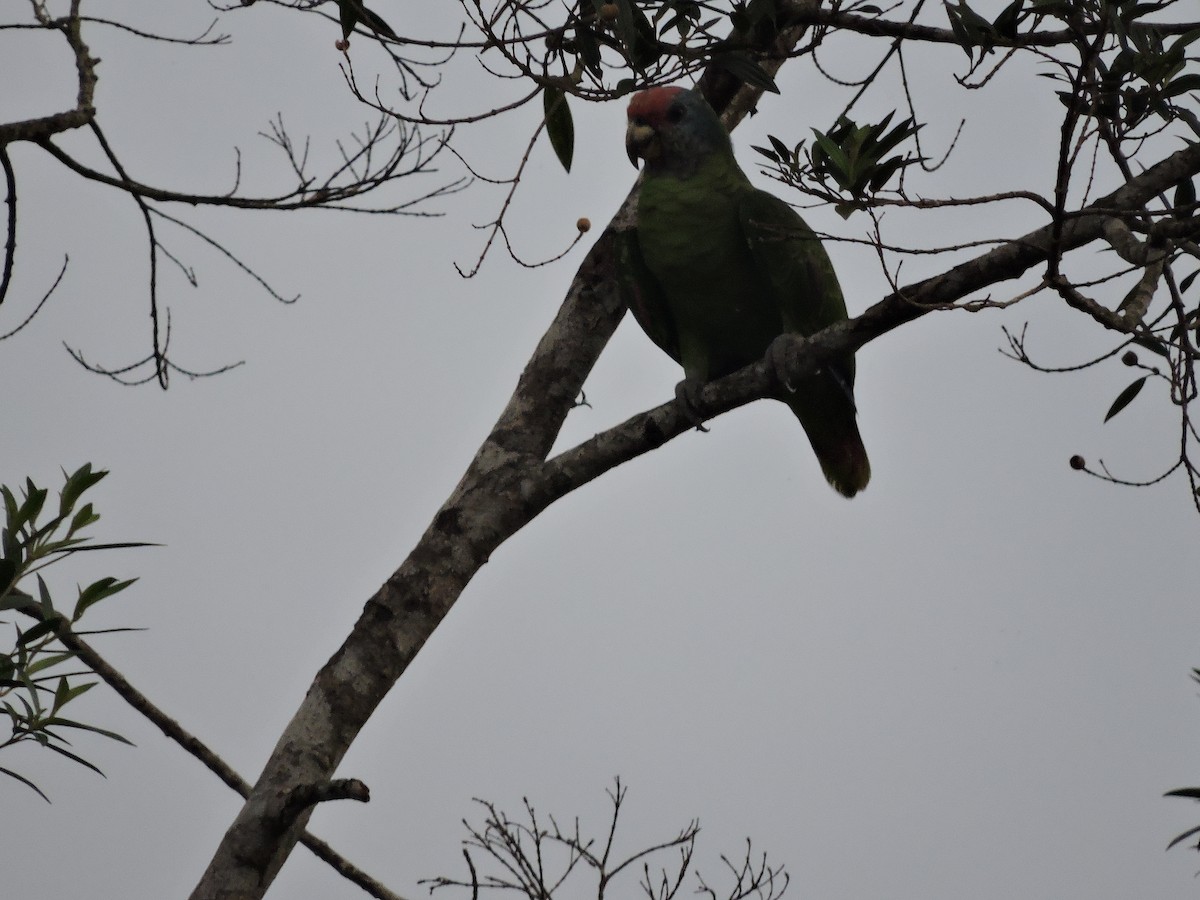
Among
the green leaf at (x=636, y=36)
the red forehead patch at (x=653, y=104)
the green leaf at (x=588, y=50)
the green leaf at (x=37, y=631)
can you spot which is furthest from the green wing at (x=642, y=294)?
the green leaf at (x=37, y=631)

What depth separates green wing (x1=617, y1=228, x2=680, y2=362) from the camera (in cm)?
338

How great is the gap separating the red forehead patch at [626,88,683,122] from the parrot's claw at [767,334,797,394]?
99cm

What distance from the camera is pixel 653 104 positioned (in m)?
3.72

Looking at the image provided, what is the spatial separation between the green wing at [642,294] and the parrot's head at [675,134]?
1.00 feet

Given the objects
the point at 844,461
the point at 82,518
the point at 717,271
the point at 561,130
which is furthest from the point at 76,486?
the point at 844,461

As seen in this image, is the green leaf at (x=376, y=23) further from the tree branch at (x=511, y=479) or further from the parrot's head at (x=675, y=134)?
the parrot's head at (x=675, y=134)

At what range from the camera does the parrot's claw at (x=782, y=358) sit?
8.94ft

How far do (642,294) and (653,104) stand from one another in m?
0.70

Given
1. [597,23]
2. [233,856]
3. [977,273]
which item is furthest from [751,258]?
Answer: [233,856]

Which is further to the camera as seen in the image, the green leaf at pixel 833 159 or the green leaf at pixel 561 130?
the green leaf at pixel 561 130

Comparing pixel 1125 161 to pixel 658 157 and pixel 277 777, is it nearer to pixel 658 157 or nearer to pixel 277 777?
pixel 658 157

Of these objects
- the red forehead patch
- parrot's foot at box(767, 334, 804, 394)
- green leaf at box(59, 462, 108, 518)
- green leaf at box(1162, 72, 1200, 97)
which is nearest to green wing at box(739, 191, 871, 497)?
parrot's foot at box(767, 334, 804, 394)

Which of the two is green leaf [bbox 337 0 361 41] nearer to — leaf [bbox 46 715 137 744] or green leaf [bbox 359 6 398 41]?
green leaf [bbox 359 6 398 41]

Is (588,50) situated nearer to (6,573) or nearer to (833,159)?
(833,159)
